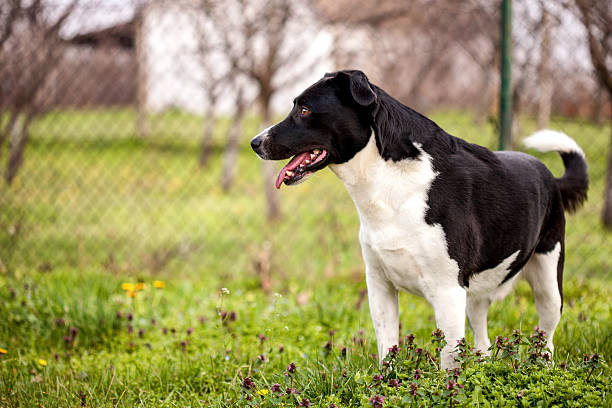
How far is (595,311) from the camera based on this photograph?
3.84 meters

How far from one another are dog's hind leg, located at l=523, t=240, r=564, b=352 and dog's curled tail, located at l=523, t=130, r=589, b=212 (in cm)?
36

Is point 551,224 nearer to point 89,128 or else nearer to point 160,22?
point 160,22

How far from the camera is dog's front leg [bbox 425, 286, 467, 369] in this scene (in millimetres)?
2430

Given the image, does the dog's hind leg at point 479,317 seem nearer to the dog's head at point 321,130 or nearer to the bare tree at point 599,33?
the dog's head at point 321,130

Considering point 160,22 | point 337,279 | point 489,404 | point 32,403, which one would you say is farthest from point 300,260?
point 489,404

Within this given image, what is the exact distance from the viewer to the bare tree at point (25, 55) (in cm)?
479

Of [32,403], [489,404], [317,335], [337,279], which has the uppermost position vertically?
[489,404]

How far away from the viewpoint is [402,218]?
2.40 metres

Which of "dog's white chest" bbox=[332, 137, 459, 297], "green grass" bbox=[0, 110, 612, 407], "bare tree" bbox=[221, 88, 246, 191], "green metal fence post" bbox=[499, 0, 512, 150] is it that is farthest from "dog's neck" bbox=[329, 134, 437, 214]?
"bare tree" bbox=[221, 88, 246, 191]

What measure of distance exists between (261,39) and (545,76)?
2.80 metres

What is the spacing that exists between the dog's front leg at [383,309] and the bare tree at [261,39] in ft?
11.3

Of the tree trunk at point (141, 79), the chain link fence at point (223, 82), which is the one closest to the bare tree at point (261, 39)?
the chain link fence at point (223, 82)

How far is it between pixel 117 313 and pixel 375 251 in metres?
2.08

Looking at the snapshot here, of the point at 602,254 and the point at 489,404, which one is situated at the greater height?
the point at 489,404
